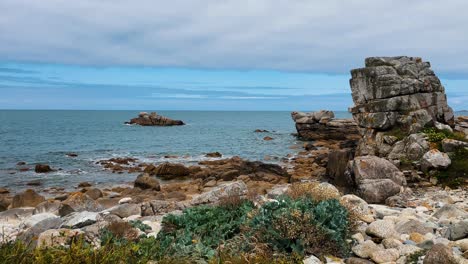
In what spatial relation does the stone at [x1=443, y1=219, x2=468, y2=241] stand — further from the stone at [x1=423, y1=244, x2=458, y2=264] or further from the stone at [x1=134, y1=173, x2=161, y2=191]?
the stone at [x1=134, y1=173, x2=161, y2=191]

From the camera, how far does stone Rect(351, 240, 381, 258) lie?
7.18m

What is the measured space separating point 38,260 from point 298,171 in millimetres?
25051

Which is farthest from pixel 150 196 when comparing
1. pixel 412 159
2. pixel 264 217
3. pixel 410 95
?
pixel 410 95

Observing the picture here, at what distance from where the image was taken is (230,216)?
875 centimetres

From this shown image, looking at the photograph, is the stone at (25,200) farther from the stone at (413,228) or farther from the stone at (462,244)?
the stone at (462,244)

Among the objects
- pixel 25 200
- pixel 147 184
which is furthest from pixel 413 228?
pixel 147 184

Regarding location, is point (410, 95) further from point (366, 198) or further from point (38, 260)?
point (38, 260)

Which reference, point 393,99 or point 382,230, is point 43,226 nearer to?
point 382,230

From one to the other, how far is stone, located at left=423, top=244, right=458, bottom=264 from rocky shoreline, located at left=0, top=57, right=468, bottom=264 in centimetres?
1

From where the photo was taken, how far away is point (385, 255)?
700 cm

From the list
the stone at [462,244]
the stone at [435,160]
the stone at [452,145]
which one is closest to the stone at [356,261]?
the stone at [462,244]

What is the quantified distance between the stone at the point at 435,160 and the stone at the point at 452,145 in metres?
0.77

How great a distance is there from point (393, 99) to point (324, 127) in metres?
32.9

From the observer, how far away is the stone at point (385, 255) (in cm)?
693
